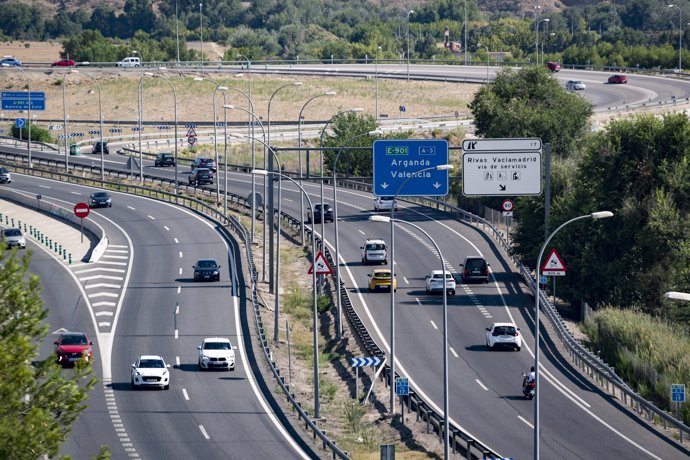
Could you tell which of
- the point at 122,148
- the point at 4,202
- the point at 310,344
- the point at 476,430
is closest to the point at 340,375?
the point at 310,344

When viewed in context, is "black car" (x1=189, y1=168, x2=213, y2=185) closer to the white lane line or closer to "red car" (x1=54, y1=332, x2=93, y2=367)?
"red car" (x1=54, y1=332, x2=93, y2=367)

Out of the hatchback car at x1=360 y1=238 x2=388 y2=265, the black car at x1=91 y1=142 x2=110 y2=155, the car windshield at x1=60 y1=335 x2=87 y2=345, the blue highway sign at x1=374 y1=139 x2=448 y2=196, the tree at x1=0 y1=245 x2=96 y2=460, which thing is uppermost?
the blue highway sign at x1=374 y1=139 x2=448 y2=196

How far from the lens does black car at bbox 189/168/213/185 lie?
4113 inches

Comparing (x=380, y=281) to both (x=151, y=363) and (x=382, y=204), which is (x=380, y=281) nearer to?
(x=151, y=363)

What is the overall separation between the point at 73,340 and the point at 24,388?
1254 inches

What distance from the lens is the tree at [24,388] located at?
834 inches

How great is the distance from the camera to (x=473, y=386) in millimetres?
52031

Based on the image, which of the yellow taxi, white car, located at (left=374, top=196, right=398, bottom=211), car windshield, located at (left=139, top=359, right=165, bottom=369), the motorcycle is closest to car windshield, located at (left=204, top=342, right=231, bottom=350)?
car windshield, located at (left=139, top=359, right=165, bottom=369)

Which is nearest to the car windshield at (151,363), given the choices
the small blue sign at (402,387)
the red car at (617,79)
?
the small blue sign at (402,387)

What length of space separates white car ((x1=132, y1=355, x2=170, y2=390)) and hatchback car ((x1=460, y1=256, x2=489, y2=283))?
24.1 meters

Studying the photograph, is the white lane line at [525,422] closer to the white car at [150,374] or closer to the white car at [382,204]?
the white car at [150,374]

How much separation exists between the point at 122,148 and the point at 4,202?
34.5 m

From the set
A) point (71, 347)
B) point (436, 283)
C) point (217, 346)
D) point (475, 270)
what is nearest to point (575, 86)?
point (475, 270)

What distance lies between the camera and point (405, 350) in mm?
58281
